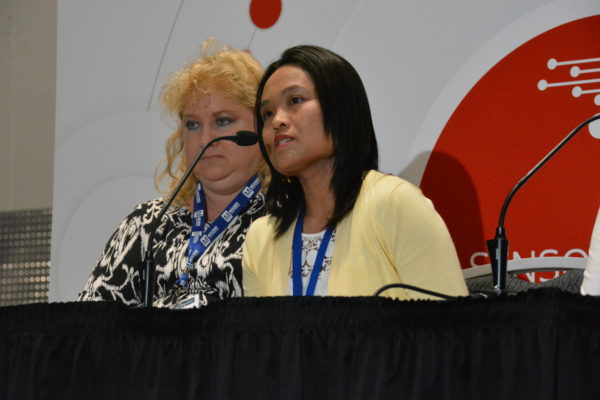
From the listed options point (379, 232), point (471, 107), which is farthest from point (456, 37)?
point (379, 232)

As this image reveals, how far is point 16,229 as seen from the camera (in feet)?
11.6

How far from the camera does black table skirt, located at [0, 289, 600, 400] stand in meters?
1.08

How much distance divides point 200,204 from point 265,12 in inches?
33.7

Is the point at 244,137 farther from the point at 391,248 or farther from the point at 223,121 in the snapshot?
the point at 223,121

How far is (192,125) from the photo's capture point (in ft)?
8.63

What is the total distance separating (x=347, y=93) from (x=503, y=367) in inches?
42.4

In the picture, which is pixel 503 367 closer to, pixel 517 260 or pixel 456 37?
pixel 517 260

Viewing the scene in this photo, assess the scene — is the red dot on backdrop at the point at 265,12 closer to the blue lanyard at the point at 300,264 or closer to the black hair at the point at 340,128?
the black hair at the point at 340,128

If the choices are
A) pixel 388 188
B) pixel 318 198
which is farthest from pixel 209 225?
pixel 388 188

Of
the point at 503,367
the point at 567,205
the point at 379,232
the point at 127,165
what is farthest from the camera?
the point at 127,165

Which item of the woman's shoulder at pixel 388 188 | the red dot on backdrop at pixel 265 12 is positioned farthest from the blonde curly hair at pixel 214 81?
the woman's shoulder at pixel 388 188

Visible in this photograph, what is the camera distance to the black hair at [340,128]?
6.55 feet

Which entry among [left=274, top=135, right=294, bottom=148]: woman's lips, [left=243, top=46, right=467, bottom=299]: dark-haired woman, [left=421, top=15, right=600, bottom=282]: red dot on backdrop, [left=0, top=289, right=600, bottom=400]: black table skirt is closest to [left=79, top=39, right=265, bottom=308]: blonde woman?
[left=243, top=46, right=467, bottom=299]: dark-haired woman

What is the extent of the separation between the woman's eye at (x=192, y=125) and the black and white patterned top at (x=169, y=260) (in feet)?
0.85
